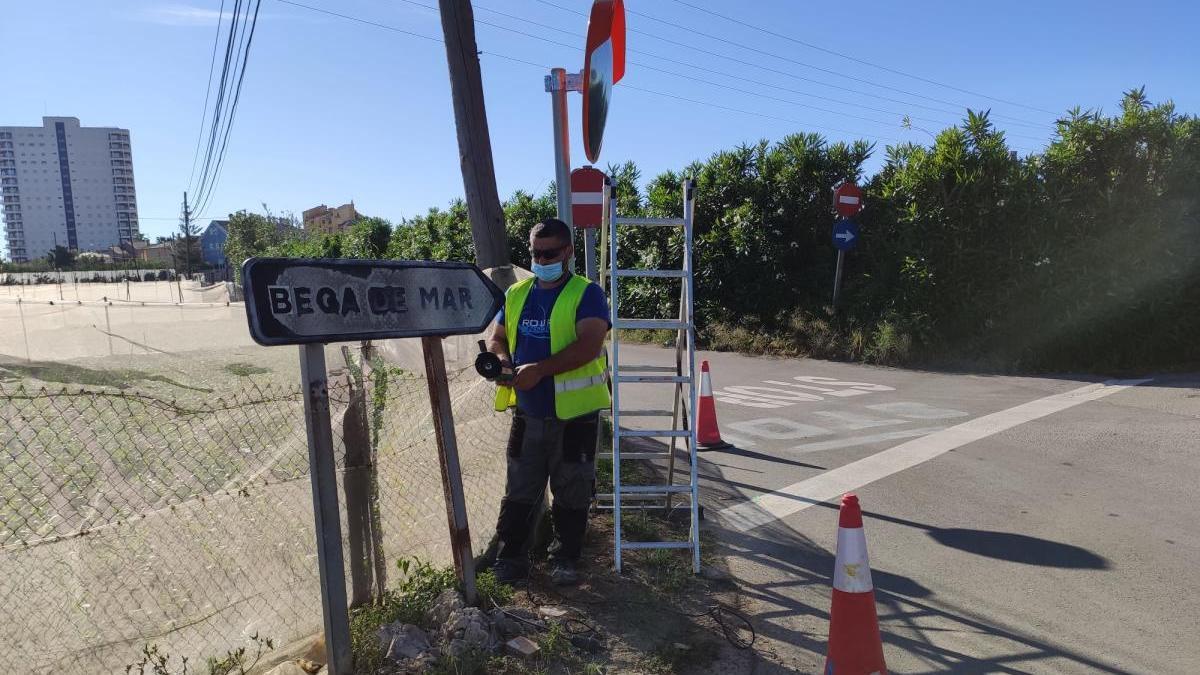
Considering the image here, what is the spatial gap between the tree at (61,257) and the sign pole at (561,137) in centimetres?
10061

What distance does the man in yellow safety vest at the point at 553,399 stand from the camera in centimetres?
398

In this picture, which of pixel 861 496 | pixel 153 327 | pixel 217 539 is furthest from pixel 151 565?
pixel 153 327

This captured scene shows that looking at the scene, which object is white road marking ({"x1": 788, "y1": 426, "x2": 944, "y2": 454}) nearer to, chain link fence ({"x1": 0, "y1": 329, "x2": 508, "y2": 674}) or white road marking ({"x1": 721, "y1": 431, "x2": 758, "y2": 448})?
white road marking ({"x1": 721, "y1": 431, "x2": 758, "y2": 448})

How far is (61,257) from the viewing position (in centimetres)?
8862

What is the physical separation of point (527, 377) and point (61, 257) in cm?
10507

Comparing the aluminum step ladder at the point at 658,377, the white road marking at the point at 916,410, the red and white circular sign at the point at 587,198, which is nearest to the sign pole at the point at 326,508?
the aluminum step ladder at the point at 658,377

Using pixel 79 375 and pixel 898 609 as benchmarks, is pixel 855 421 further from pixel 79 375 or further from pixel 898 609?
pixel 79 375

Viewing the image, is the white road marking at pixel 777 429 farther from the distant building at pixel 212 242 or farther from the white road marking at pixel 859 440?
the distant building at pixel 212 242

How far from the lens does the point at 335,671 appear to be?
3.03 metres

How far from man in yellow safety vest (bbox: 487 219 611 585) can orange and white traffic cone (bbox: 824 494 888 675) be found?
1452 mm

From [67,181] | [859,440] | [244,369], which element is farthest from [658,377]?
[67,181]

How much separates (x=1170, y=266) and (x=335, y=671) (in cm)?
1221

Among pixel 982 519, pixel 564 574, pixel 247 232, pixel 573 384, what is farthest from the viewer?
pixel 247 232

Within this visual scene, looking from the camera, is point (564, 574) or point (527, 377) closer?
point (527, 377)
